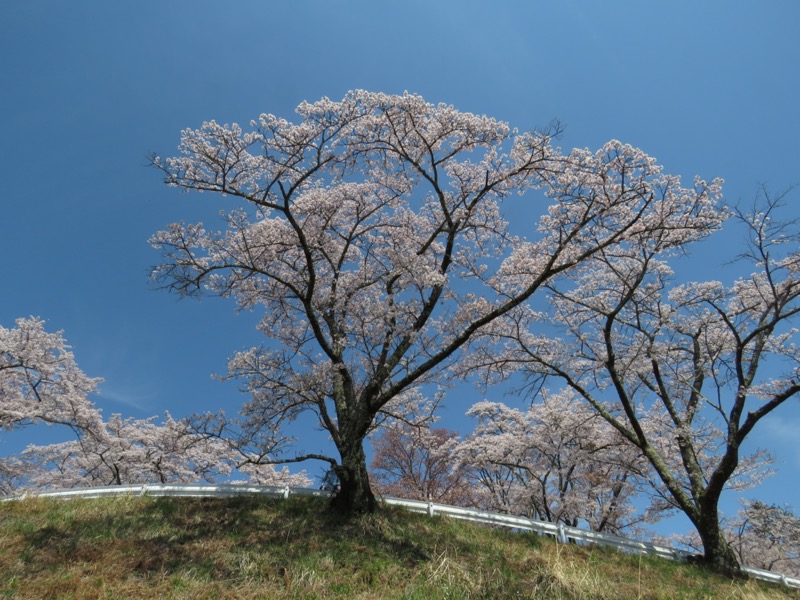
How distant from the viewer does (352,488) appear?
434 inches

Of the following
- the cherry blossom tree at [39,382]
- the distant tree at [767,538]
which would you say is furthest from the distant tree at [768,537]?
the cherry blossom tree at [39,382]

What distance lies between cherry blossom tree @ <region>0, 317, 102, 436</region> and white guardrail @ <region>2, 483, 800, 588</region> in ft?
25.3

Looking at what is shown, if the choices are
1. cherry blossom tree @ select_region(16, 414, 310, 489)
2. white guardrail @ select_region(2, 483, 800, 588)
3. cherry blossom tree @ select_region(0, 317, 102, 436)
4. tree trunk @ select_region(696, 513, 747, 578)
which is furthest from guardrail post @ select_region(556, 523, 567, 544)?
cherry blossom tree @ select_region(0, 317, 102, 436)

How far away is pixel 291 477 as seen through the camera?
27078mm

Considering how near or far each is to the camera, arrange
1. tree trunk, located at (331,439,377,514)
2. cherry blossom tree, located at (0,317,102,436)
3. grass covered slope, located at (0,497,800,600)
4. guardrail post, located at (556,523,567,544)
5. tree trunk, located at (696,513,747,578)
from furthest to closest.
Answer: cherry blossom tree, located at (0,317,102,436), guardrail post, located at (556,523,567,544), tree trunk, located at (696,513,747,578), tree trunk, located at (331,439,377,514), grass covered slope, located at (0,497,800,600)

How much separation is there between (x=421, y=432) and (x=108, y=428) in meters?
16.4

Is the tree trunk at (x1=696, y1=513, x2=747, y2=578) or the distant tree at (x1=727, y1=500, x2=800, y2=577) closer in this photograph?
the tree trunk at (x1=696, y1=513, x2=747, y2=578)

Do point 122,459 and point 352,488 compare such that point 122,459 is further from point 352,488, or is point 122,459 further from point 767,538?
point 767,538

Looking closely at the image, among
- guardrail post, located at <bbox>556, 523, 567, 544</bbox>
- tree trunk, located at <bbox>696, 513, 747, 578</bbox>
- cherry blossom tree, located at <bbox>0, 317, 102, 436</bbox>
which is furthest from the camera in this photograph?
cherry blossom tree, located at <bbox>0, 317, 102, 436</bbox>

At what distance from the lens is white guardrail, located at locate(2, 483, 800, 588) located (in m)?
11.8

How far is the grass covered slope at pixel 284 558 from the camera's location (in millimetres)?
6578

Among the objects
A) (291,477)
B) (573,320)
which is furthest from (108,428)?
(573,320)

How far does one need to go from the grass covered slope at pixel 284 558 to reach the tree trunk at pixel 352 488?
365 mm

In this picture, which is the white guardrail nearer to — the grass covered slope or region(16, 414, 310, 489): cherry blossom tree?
the grass covered slope
